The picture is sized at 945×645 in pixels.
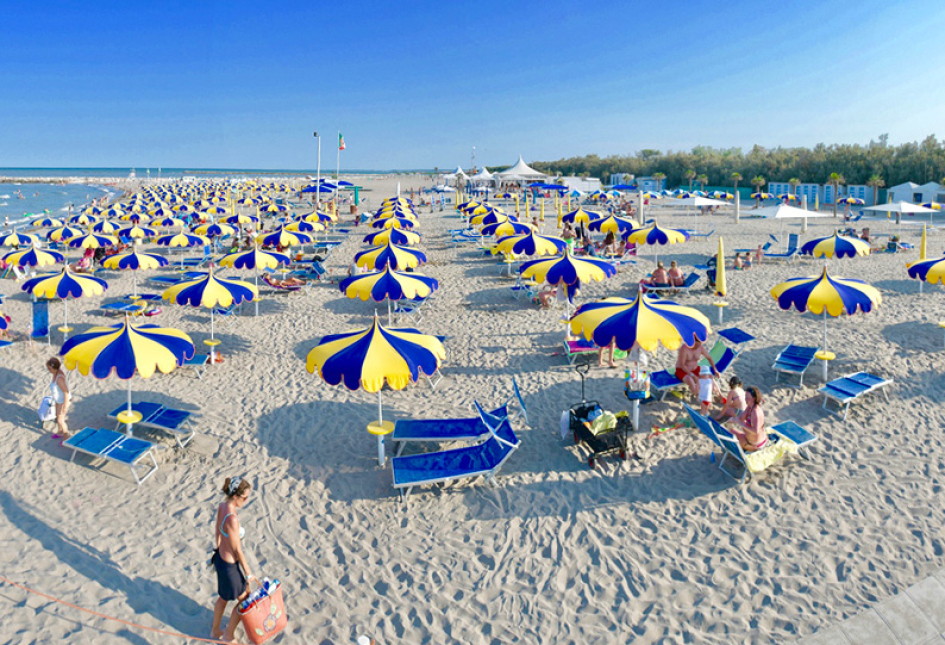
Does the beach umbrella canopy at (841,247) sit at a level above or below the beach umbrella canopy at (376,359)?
above

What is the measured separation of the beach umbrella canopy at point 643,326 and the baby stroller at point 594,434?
563mm

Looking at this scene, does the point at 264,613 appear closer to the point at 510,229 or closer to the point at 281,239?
the point at 281,239

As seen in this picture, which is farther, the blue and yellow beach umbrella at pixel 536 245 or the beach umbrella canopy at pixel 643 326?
the blue and yellow beach umbrella at pixel 536 245

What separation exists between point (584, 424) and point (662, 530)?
5.14ft

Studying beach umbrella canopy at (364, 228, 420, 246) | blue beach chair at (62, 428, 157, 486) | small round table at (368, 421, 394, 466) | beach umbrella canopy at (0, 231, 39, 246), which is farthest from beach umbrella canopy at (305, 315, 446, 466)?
beach umbrella canopy at (0, 231, 39, 246)

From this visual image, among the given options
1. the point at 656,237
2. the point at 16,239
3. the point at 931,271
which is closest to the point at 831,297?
the point at 931,271

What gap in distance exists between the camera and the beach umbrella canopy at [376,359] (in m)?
5.80

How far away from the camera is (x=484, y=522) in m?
5.61

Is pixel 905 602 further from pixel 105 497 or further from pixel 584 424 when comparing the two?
pixel 105 497

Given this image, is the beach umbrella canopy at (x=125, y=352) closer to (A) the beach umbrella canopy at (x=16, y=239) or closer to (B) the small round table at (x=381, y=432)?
(B) the small round table at (x=381, y=432)

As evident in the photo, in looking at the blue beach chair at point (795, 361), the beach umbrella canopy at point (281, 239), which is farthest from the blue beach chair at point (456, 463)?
the beach umbrella canopy at point (281, 239)

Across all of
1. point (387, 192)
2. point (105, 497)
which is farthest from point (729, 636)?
point (387, 192)

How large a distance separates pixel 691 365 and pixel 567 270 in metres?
2.58

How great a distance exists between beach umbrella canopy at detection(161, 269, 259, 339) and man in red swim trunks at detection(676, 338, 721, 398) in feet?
22.1
